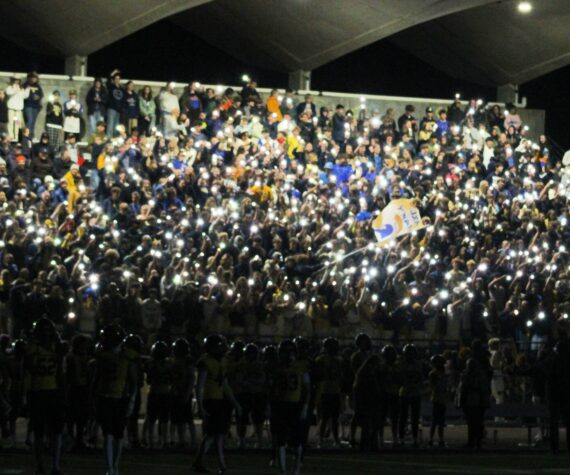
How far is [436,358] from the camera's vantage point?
21.9 metres

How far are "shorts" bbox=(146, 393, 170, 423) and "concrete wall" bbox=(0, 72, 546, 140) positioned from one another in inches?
592

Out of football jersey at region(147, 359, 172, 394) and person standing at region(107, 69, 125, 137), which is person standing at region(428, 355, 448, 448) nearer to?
football jersey at region(147, 359, 172, 394)

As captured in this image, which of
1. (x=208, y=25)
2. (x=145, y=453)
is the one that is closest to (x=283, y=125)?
(x=208, y=25)

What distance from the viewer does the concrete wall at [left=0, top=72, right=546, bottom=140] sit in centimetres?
3569

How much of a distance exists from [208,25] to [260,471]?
26.0 m

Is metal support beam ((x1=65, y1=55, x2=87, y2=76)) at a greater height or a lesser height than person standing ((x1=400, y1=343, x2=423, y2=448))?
greater

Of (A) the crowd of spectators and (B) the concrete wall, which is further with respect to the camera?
(B) the concrete wall

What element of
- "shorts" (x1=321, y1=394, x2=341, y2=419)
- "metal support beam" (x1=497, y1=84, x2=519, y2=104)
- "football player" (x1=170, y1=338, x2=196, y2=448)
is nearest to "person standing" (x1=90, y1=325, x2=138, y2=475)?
"football player" (x1=170, y1=338, x2=196, y2=448)

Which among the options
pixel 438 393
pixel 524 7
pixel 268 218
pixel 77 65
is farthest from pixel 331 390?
pixel 524 7

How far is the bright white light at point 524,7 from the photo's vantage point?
131 feet

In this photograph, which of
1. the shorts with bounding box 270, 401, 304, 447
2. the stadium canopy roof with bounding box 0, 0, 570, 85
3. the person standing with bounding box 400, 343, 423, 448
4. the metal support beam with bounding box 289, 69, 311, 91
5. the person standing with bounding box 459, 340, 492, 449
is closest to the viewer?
the shorts with bounding box 270, 401, 304, 447

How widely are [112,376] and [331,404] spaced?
6.43 m

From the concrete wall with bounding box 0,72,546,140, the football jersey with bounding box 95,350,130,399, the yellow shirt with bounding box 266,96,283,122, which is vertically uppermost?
the concrete wall with bounding box 0,72,546,140

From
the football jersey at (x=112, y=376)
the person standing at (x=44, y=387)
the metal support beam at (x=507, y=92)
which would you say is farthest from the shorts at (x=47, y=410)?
the metal support beam at (x=507, y=92)
